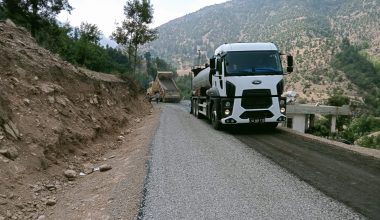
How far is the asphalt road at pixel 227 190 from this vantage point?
19.6ft

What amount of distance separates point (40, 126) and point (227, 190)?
540 cm

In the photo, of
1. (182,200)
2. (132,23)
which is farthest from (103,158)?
(132,23)

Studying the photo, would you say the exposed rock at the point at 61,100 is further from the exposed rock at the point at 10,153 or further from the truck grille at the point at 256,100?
the truck grille at the point at 256,100

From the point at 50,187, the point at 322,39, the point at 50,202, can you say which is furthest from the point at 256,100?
the point at 322,39

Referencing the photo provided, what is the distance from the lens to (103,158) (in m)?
11.1

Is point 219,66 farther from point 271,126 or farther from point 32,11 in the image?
point 32,11

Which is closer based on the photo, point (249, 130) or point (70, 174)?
point (70, 174)

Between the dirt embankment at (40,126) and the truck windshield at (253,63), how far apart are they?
5.21 m

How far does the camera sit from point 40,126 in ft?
32.1

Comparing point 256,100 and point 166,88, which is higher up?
point 166,88

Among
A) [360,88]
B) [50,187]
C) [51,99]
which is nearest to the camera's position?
[50,187]

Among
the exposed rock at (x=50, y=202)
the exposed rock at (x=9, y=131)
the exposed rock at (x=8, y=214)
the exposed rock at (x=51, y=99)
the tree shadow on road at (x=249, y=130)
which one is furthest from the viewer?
the tree shadow on road at (x=249, y=130)

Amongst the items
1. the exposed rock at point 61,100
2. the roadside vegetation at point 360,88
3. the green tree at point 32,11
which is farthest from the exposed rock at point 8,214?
the roadside vegetation at point 360,88

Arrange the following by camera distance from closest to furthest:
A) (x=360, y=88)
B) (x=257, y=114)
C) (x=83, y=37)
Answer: (x=257, y=114)
(x=83, y=37)
(x=360, y=88)
